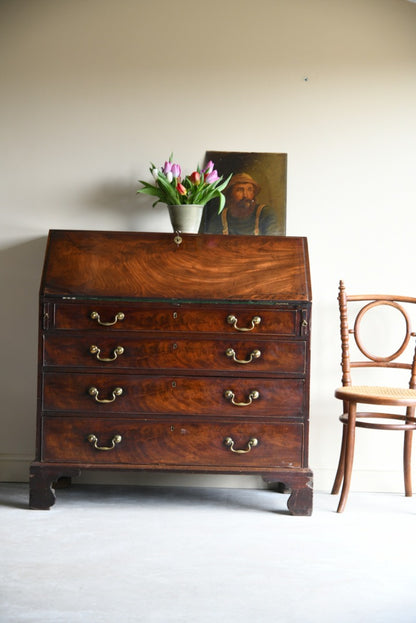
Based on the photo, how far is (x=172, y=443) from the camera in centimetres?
351

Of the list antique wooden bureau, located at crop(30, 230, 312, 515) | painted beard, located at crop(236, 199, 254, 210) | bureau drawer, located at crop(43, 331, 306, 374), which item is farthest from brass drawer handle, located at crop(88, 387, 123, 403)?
painted beard, located at crop(236, 199, 254, 210)

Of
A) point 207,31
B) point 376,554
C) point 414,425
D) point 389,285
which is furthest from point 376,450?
point 207,31

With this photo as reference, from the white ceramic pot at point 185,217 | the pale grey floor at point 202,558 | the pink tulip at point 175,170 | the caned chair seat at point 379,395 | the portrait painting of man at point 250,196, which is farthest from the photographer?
the portrait painting of man at point 250,196

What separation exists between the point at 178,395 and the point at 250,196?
119cm

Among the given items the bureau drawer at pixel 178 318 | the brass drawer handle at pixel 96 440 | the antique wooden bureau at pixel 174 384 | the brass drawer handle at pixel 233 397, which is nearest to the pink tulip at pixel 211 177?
the antique wooden bureau at pixel 174 384

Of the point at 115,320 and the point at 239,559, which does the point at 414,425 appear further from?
the point at 115,320

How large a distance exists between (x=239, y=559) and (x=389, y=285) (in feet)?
6.04

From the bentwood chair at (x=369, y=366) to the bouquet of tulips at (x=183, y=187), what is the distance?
82 centimetres

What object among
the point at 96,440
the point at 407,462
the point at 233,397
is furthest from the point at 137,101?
the point at 407,462

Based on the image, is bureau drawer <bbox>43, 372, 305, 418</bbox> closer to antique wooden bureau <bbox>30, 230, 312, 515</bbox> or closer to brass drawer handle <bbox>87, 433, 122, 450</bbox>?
antique wooden bureau <bbox>30, 230, 312, 515</bbox>

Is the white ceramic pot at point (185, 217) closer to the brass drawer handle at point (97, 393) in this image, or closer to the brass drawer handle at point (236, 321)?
the brass drawer handle at point (236, 321)

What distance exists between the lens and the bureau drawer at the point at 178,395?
11.5 feet

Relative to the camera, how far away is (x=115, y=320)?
138 inches

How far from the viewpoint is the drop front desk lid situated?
3492 mm
